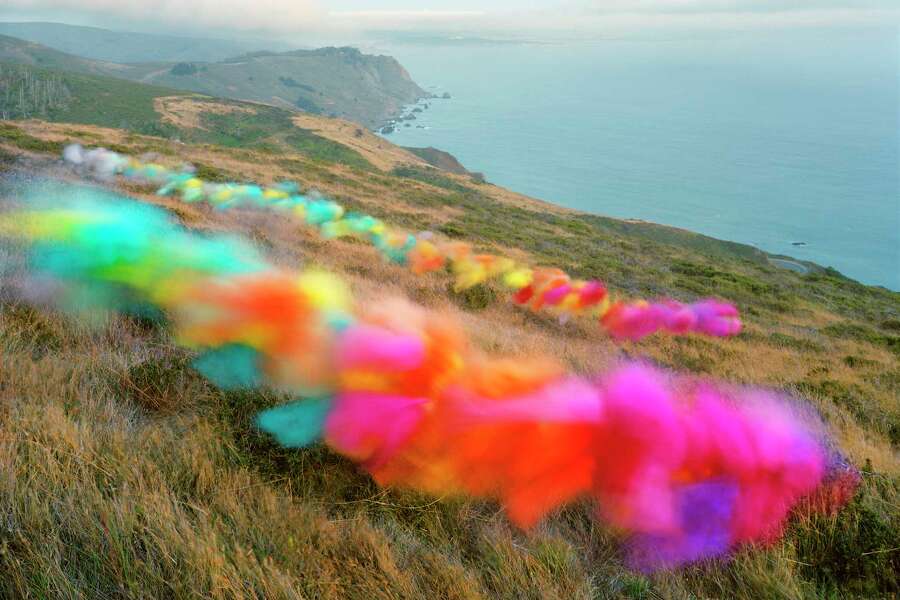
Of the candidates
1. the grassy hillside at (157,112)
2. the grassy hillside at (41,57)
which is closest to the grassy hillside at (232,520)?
the grassy hillside at (157,112)

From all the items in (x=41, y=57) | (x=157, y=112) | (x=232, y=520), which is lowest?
(x=232, y=520)

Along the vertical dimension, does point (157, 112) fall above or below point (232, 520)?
above

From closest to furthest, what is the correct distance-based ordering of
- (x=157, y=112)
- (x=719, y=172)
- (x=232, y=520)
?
(x=232, y=520) < (x=157, y=112) < (x=719, y=172)

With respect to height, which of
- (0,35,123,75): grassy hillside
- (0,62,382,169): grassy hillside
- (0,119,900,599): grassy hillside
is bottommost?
(0,119,900,599): grassy hillside

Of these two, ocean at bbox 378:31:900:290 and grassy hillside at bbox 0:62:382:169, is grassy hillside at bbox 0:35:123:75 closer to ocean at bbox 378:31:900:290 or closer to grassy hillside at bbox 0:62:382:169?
grassy hillside at bbox 0:62:382:169

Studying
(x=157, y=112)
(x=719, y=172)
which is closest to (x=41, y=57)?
(x=157, y=112)

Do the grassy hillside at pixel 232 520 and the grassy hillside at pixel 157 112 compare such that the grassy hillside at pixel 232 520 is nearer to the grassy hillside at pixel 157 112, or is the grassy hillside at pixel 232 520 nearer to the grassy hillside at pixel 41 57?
the grassy hillside at pixel 157 112

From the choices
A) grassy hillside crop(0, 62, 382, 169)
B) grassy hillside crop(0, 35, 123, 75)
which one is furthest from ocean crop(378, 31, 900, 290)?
grassy hillside crop(0, 35, 123, 75)

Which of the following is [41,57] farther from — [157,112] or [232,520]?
[232,520]

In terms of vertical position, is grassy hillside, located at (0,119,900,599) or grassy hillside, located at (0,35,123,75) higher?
grassy hillside, located at (0,35,123,75)

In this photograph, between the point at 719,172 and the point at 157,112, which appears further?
the point at 719,172

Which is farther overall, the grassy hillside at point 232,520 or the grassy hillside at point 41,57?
the grassy hillside at point 41,57

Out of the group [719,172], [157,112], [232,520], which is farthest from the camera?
[719,172]
